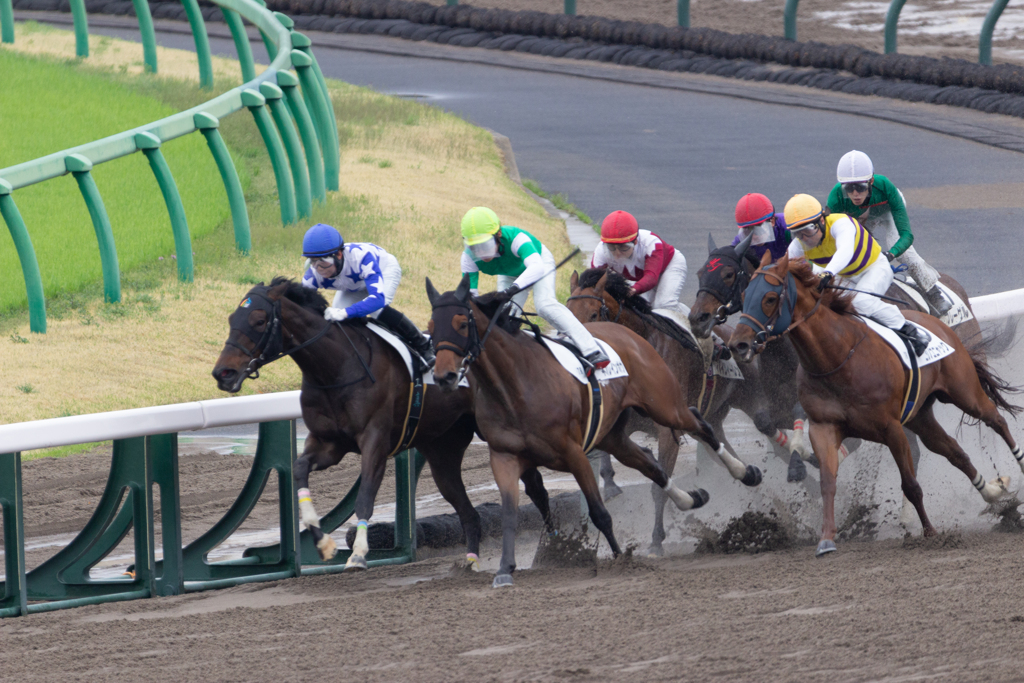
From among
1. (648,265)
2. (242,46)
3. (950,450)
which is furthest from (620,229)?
(242,46)

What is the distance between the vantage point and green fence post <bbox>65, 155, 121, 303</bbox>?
10.9 m

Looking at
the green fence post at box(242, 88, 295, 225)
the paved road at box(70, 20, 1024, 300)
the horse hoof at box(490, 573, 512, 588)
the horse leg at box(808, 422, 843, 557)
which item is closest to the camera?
the horse hoof at box(490, 573, 512, 588)

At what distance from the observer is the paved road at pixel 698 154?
15227 millimetres

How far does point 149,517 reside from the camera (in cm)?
685

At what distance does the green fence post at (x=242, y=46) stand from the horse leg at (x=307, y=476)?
11.4 meters

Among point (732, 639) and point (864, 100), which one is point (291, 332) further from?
point (864, 100)

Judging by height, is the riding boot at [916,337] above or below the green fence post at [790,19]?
below

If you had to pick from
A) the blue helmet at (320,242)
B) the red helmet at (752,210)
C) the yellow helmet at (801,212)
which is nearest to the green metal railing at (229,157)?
the blue helmet at (320,242)

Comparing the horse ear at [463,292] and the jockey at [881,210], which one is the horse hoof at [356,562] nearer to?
the horse ear at [463,292]

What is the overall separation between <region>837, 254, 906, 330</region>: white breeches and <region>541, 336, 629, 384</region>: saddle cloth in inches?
50.7

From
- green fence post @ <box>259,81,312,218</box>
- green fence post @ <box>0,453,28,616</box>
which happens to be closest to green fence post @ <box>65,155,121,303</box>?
green fence post @ <box>259,81,312,218</box>

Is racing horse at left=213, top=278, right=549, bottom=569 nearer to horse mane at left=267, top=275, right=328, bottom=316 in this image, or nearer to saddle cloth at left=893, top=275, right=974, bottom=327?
horse mane at left=267, top=275, right=328, bottom=316

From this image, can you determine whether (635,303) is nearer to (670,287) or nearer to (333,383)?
(670,287)

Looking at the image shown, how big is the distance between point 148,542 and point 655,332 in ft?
10.2
